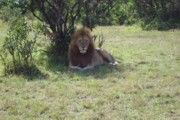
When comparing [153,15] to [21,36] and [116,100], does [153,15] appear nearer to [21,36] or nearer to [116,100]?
[21,36]

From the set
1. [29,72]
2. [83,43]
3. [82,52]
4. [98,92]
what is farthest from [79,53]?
[98,92]

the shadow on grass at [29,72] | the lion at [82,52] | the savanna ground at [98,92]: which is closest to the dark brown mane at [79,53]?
the lion at [82,52]

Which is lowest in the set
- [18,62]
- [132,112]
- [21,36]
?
[132,112]

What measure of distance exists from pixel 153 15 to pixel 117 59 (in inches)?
447

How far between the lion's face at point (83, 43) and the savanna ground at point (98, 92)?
1.65 ft

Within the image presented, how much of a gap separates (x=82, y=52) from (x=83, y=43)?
205 mm

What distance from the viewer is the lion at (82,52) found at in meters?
8.03

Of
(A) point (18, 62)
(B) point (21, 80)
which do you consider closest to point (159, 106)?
(B) point (21, 80)

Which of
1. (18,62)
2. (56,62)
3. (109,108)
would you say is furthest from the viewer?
(56,62)

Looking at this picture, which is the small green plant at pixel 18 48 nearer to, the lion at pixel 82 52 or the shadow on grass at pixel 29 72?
the shadow on grass at pixel 29 72

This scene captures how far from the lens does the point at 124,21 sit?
2269 cm

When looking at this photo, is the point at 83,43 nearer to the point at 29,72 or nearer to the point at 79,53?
the point at 79,53

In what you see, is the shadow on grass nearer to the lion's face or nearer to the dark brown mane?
the dark brown mane

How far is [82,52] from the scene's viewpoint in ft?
26.5
